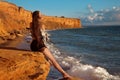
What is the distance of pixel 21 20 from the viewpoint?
98.1 meters

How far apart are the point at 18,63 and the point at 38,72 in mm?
665

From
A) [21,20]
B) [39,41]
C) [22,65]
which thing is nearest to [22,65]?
[22,65]

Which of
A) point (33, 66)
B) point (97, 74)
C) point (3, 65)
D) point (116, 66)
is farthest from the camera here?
point (116, 66)

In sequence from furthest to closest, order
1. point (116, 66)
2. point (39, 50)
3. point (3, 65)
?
1. point (116, 66)
2. point (39, 50)
3. point (3, 65)

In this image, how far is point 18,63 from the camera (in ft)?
22.3

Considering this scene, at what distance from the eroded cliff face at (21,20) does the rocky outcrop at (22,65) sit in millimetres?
56326

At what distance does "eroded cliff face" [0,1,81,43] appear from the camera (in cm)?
7512

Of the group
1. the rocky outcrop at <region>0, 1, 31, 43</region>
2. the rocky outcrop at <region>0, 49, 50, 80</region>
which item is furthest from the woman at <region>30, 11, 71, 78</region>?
the rocky outcrop at <region>0, 1, 31, 43</region>

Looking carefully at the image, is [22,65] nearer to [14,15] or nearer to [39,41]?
[39,41]

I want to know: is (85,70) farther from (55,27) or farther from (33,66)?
(55,27)

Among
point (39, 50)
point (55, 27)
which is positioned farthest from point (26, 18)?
point (39, 50)

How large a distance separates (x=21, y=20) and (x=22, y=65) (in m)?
92.4

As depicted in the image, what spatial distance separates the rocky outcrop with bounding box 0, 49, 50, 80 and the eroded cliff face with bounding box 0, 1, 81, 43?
56326 mm

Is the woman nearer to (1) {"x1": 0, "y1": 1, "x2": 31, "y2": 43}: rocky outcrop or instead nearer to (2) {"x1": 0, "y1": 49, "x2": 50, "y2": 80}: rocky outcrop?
(2) {"x1": 0, "y1": 49, "x2": 50, "y2": 80}: rocky outcrop
